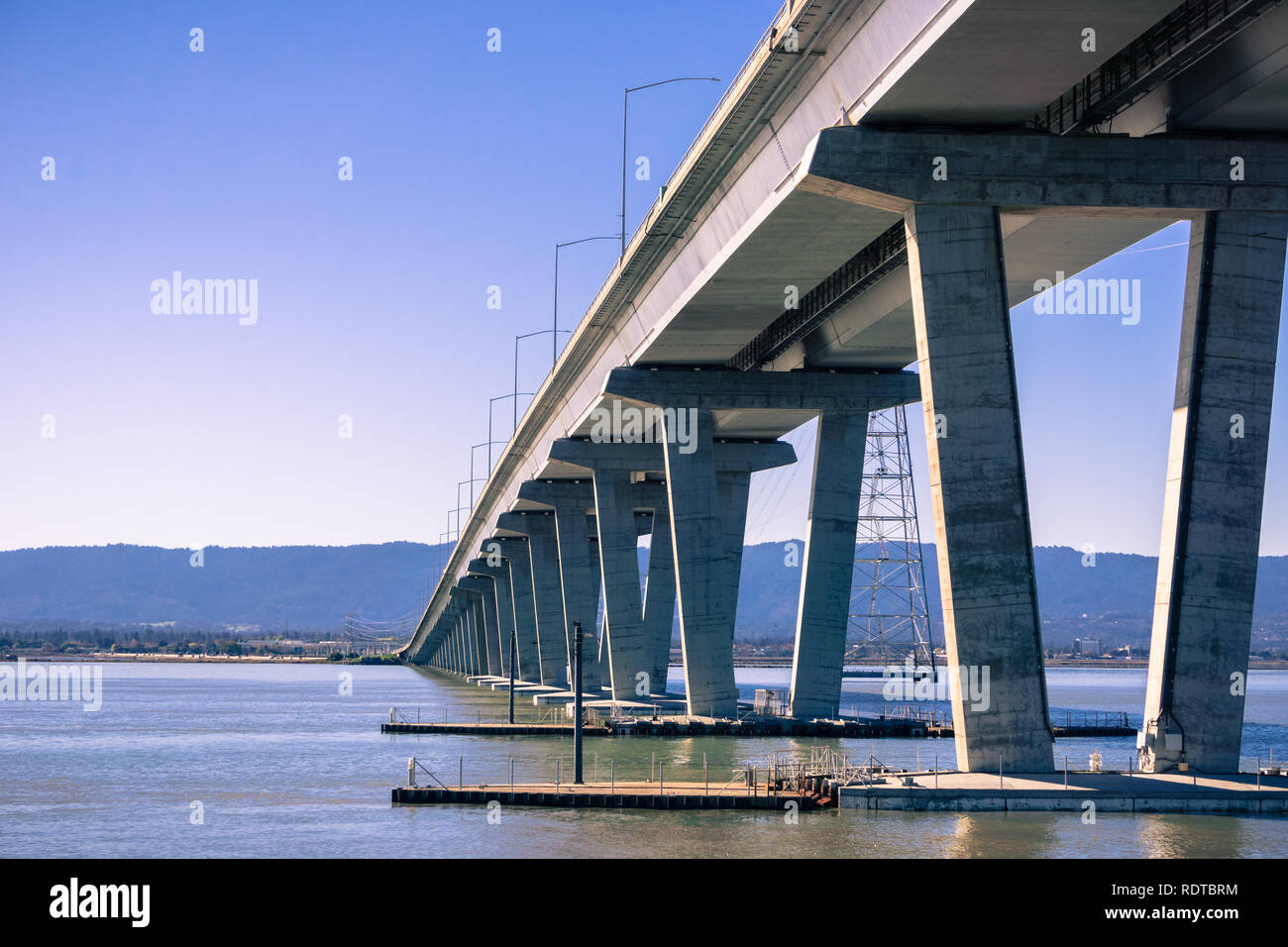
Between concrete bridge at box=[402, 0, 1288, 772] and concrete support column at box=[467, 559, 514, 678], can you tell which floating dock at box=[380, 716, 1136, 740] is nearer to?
concrete bridge at box=[402, 0, 1288, 772]

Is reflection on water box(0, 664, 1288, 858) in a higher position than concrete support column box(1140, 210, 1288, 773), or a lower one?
lower

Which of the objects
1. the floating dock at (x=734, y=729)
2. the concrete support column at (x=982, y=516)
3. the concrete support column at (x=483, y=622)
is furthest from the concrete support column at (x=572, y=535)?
the concrete support column at (x=982, y=516)

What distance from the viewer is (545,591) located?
12362 cm

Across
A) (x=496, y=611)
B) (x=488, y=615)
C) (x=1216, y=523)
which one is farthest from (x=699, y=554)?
(x=488, y=615)

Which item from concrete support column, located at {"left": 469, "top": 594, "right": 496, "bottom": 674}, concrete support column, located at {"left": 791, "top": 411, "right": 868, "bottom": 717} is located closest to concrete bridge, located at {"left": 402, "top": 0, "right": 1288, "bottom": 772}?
concrete support column, located at {"left": 791, "top": 411, "right": 868, "bottom": 717}

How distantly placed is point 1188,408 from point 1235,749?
848 cm

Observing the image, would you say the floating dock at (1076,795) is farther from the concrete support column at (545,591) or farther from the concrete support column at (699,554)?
the concrete support column at (545,591)

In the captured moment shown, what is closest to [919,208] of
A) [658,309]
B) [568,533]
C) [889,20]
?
[889,20]

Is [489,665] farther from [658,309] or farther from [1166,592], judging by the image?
[1166,592]

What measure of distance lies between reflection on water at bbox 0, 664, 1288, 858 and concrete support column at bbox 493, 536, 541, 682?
49.3 m

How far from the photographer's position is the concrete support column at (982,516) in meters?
38.5

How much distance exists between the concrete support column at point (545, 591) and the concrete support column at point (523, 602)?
44.6ft

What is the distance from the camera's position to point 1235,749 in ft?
129

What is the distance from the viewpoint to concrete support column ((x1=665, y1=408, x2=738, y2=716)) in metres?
70.8
